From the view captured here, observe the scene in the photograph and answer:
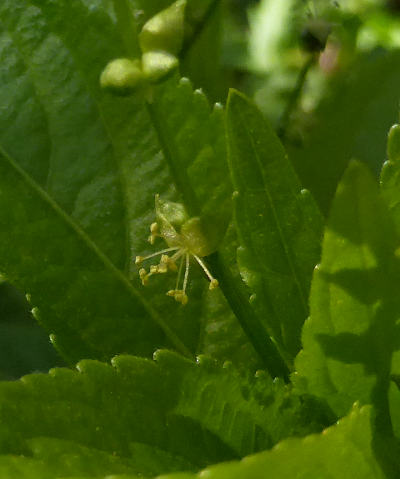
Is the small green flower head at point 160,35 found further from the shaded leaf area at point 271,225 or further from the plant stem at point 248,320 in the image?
the plant stem at point 248,320

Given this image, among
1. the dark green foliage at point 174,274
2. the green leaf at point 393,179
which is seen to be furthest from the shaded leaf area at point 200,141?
the green leaf at point 393,179

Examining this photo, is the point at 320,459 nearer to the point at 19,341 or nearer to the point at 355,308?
the point at 355,308

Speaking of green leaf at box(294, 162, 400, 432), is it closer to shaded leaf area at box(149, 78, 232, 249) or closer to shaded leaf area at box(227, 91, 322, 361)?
shaded leaf area at box(227, 91, 322, 361)

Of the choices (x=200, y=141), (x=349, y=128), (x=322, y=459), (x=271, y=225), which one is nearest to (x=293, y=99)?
(x=349, y=128)

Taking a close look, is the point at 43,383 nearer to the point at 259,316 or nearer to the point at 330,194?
the point at 259,316

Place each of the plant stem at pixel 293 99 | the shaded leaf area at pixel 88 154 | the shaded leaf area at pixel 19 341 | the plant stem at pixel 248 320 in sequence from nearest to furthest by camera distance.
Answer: the plant stem at pixel 248 320 < the shaded leaf area at pixel 88 154 < the shaded leaf area at pixel 19 341 < the plant stem at pixel 293 99

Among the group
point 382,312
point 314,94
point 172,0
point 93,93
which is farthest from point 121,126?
point 314,94
